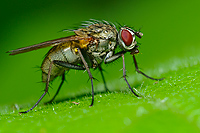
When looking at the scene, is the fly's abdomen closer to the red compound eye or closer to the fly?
the fly

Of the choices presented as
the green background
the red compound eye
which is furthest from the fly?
the green background

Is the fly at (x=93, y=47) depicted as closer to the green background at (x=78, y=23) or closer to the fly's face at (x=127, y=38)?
the fly's face at (x=127, y=38)

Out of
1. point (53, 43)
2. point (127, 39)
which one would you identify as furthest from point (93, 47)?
point (53, 43)

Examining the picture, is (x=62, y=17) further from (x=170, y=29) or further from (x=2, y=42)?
(x=170, y=29)

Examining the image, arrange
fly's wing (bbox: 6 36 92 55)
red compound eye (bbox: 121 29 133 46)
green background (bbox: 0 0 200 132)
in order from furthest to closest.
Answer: green background (bbox: 0 0 200 132) → red compound eye (bbox: 121 29 133 46) → fly's wing (bbox: 6 36 92 55)

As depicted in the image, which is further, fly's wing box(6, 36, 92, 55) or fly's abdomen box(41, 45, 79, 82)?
fly's abdomen box(41, 45, 79, 82)

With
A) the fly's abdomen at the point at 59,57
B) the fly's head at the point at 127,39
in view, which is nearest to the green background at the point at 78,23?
the fly's head at the point at 127,39

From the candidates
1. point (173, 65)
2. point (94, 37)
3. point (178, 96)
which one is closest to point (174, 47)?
point (173, 65)
